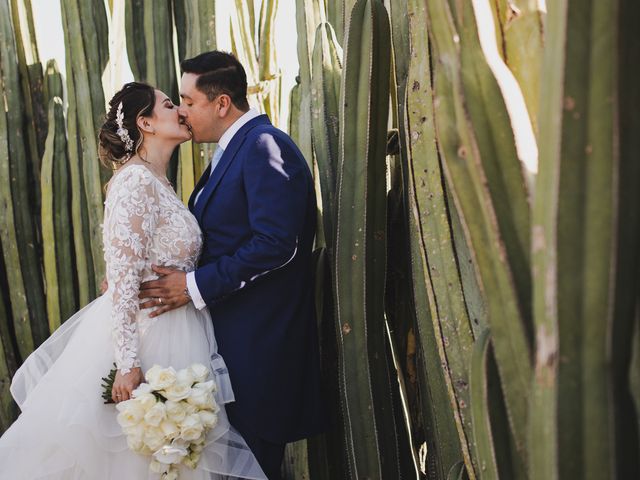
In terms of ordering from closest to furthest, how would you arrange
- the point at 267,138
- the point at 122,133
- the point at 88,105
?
the point at 267,138, the point at 122,133, the point at 88,105

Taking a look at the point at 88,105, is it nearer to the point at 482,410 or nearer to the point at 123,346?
the point at 123,346

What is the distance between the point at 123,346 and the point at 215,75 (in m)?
1.05

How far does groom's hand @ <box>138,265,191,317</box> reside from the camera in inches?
100

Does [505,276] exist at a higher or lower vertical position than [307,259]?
higher

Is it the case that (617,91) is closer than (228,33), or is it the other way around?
(617,91)

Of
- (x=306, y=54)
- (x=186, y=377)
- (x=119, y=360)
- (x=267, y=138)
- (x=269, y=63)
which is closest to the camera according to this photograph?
(x=186, y=377)

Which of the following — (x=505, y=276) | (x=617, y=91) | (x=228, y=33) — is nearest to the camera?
(x=617, y=91)

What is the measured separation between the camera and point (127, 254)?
2.47 m

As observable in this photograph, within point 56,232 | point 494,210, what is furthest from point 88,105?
point 494,210

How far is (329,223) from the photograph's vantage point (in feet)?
9.30

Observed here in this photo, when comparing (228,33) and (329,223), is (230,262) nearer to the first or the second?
(329,223)

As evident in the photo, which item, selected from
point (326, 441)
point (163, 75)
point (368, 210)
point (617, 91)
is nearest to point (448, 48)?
point (617, 91)

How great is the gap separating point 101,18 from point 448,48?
2.70m

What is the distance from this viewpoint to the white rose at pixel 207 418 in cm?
226
